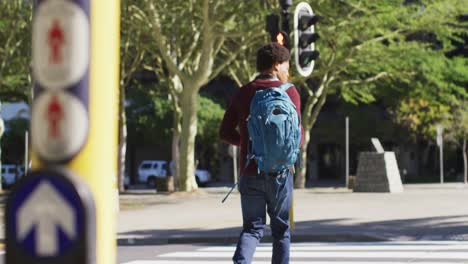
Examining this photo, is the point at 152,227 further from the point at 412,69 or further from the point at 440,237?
the point at 412,69

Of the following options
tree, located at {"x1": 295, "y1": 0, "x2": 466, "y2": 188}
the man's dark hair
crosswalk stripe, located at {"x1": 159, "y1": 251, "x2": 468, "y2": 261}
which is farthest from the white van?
the man's dark hair

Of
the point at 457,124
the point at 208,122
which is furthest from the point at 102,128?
the point at 208,122

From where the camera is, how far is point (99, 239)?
75.2 inches

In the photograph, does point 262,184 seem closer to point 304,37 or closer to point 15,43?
point 304,37

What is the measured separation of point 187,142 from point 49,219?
27.3 metres

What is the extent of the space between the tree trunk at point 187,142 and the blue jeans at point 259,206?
22732 millimetres

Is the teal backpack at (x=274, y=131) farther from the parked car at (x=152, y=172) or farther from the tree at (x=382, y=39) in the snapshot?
the parked car at (x=152, y=172)

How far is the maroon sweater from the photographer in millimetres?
6000

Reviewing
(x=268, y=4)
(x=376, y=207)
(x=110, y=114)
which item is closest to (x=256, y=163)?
(x=110, y=114)

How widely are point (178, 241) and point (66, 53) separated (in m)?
11.1

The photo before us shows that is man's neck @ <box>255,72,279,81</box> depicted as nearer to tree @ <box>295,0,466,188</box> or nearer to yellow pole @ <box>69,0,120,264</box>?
yellow pole @ <box>69,0,120,264</box>

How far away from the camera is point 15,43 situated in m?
33.1

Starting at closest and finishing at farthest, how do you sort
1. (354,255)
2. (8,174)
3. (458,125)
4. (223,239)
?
(354,255), (223,239), (458,125), (8,174)

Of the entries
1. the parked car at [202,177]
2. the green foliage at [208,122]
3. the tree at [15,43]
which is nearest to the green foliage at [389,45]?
the tree at [15,43]
